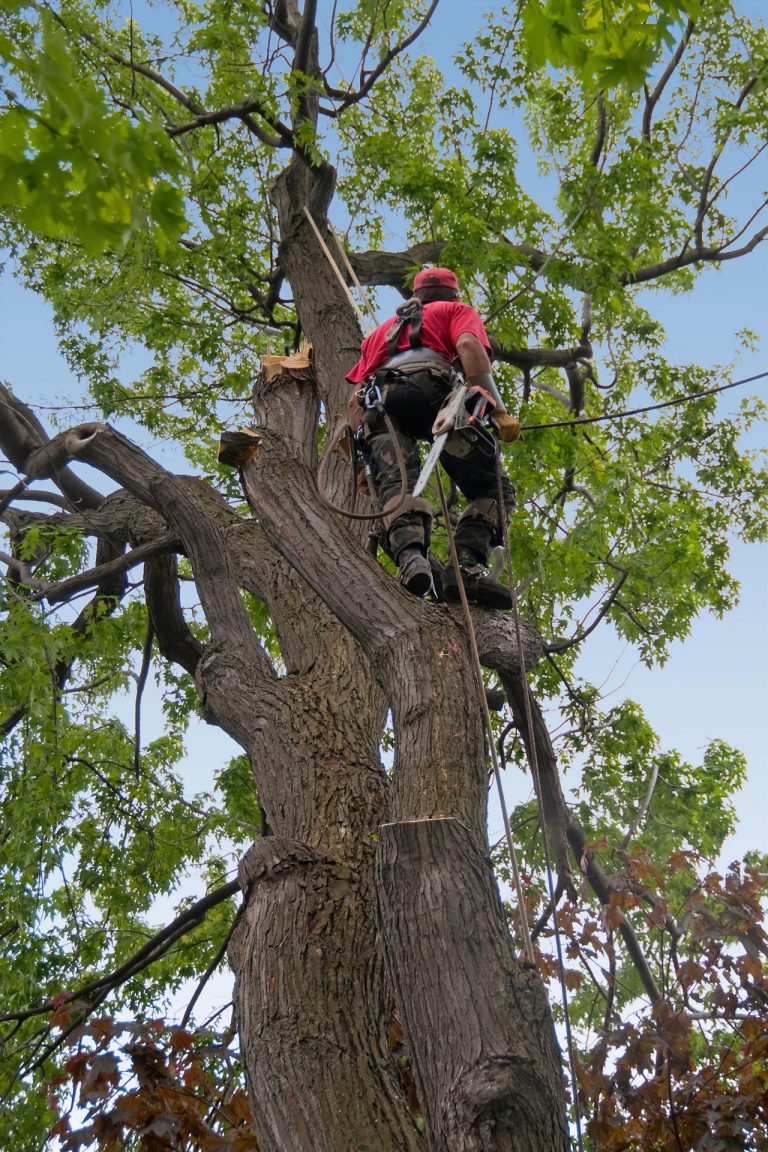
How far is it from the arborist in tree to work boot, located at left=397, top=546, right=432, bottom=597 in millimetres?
11

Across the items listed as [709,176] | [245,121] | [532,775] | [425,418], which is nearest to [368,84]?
[245,121]

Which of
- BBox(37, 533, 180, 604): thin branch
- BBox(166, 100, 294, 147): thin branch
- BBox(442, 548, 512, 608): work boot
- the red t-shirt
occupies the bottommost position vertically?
BBox(442, 548, 512, 608): work boot

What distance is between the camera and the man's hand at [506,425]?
4.12 meters

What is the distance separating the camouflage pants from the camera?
410 cm

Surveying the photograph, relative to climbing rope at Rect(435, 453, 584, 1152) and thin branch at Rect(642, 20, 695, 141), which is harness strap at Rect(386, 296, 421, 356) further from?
thin branch at Rect(642, 20, 695, 141)

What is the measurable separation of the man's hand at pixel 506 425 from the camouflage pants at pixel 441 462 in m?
0.11

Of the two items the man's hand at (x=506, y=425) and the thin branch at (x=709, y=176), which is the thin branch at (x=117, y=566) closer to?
the man's hand at (x=506, y=425)

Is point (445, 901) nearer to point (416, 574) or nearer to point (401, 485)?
point (416, 574)

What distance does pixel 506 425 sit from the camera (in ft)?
13.5

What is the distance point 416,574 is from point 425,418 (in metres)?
0.93

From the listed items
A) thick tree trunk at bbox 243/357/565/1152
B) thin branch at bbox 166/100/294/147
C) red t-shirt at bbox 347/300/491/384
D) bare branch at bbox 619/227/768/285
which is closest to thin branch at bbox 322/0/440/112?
thin branch at bbox 166/100/294/147

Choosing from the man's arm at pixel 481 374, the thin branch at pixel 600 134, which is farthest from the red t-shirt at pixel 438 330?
the thin branch at pixel 600 134

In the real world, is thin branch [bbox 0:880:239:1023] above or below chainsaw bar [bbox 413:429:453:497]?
below

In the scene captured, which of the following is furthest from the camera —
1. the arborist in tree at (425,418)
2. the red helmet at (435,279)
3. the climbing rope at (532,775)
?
the red helmet at (435,279)
